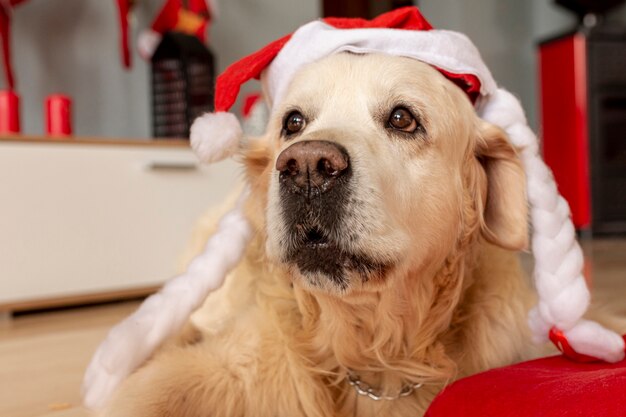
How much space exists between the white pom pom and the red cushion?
629 millimetres

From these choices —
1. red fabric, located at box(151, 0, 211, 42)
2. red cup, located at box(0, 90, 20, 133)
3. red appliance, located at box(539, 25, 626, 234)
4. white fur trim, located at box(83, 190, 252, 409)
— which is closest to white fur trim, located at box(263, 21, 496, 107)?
white fur trim, located at box(83, 190, 252, 409)

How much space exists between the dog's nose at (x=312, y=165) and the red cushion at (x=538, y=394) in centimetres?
35

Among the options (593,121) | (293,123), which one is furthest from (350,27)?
(593,121)

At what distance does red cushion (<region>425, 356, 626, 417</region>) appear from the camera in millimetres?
777

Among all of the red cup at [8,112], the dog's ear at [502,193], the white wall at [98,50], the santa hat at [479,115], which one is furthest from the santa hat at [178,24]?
the dog's ear at [502,193]

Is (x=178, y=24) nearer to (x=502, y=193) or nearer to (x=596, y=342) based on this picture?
(x=502, y=193)

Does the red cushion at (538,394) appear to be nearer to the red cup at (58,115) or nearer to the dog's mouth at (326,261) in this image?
the dog's mouth at (326,261)

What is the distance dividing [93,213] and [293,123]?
1.61 metres

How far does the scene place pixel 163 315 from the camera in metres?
1.21

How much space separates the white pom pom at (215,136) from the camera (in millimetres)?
1244

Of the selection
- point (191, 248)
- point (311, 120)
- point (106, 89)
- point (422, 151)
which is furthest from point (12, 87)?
point (422, 151)

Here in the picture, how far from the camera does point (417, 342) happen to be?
3.62 ft

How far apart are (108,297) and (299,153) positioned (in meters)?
1.97

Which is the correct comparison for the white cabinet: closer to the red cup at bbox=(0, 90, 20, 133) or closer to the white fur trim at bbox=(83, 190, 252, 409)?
the red cup at bbox=(0, 90, 20, 133)
